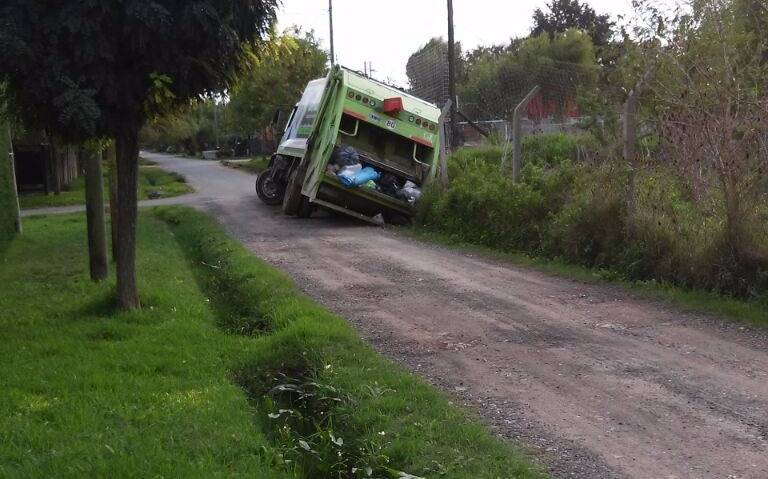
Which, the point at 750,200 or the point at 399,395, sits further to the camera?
the point at 750,200

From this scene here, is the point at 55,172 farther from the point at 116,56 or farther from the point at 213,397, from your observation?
the point at 213,397

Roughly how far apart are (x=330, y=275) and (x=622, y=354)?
4.97 metres

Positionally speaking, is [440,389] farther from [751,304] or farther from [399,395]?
[751,304]

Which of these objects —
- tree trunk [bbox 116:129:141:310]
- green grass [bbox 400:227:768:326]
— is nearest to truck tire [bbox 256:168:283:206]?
green grass [bbox 400:227:768:326]

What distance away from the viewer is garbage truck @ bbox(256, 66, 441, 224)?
648 inches

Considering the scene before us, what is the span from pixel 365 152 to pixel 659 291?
28.9 ft

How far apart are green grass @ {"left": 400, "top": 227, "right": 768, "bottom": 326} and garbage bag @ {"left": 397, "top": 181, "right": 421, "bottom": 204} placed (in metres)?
3.23

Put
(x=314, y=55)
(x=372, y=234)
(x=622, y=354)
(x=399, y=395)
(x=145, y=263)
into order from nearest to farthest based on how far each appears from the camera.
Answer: (x=399, y=395) → (x=622, y=354) → (x=145, y=263) → (x=372, y=234) → (x=314, y=55)

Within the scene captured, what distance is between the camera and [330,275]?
442 inches

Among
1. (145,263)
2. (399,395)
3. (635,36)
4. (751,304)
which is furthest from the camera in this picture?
(145,263)

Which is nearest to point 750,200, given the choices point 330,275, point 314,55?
point 330,275

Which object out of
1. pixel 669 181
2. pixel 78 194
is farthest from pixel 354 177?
pixel 78 194

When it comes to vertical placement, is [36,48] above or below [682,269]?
above

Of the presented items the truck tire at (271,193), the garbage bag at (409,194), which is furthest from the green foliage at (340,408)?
the truck tire at (271,193)
